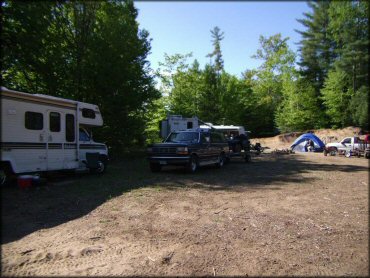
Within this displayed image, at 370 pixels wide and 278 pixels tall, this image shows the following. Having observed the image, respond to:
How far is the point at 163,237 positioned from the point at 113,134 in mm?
15943

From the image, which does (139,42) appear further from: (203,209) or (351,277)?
(351,277)

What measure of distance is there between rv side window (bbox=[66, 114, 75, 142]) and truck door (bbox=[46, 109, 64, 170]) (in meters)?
0.29

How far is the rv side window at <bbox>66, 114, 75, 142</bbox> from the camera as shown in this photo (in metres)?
12.1

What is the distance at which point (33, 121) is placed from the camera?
10.6 metres

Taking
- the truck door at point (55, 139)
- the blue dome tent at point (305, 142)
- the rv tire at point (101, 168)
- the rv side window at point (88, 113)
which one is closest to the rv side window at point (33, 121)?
the truck door at point (55, 139)

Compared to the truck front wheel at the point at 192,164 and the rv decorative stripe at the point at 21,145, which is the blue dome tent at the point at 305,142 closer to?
the truck front wheel at the point at 192,164

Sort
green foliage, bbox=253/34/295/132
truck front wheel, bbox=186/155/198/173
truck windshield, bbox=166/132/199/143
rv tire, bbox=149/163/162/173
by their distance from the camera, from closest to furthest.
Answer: truck front wheel, bbox=186/155/198/173 → rv tire, bbox=149/163/162/173 → truck windshield, bbox=166/132/199/143 → green foliage, bbox=253/34/295/132

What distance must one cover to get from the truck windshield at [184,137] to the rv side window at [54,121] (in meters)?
5.46

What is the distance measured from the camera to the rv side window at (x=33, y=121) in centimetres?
1038

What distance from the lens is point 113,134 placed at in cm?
2084

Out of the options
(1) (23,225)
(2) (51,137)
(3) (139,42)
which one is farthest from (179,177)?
(3) (139,42)

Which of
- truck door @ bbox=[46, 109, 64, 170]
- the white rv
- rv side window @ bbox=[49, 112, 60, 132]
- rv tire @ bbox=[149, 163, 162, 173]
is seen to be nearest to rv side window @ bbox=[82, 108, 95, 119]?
the white rv

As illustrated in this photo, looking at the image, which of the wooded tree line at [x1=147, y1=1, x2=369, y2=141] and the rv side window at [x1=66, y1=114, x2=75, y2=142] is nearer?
the rv side window at [x1=66, y1=114, x2=75, y2=142]

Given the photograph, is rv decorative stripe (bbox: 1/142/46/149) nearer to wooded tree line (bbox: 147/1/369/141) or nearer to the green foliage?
wooded tree line (bbox: 147/1/369/141)
